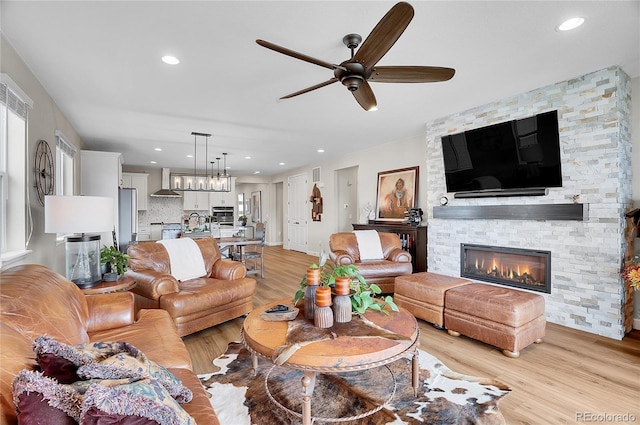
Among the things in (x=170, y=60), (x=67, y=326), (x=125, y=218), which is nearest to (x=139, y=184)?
(x=125, y=218)

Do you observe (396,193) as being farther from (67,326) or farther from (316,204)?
(67,326)

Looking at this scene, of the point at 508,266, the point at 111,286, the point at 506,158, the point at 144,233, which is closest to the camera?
the point at 111,286

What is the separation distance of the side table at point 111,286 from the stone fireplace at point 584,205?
13.5 feet

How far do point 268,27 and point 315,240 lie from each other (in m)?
6.53

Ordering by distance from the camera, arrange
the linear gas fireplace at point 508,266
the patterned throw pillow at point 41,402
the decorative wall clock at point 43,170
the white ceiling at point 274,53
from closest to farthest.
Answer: the patterned throw pillow at point 41,402 < the white ceiling at point 274,53 < the decorative wall clock at point 43,170 < the linear gas fireplace at point 508,266

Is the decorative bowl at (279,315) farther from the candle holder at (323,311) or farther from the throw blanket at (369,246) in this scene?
the throw blanket at (369,246)

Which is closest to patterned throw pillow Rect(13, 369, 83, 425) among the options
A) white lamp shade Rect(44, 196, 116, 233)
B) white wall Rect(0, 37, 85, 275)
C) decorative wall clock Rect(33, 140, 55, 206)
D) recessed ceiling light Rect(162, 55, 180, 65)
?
white lamp shade Rect(44, 196, 116, 233)

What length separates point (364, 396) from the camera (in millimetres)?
1951

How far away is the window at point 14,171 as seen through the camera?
7.87 feet

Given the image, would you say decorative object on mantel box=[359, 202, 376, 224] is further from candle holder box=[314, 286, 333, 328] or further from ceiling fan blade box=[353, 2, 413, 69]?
candle holder box=[314, 286, 333, 328]

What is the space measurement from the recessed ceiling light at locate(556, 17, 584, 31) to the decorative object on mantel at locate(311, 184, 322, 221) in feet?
20.4

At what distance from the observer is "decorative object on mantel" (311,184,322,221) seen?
26.8ft

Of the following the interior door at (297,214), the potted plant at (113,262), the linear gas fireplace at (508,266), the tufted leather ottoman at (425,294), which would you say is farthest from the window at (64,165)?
the linear gas fireplace at (508,266)

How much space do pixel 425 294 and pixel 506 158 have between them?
2018 mm
